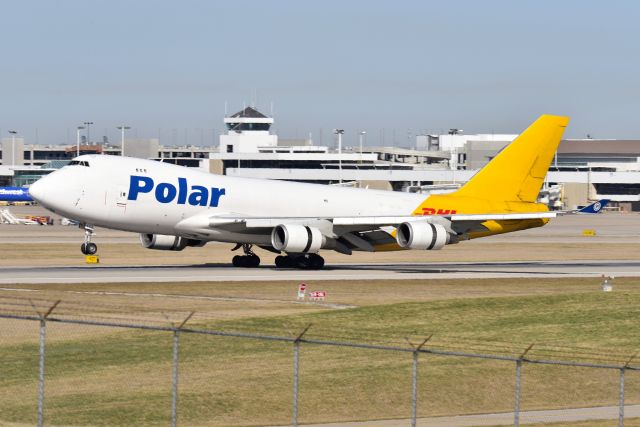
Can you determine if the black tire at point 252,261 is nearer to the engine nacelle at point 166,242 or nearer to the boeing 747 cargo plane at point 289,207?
the boeing 747 cargo plane at point 289,207

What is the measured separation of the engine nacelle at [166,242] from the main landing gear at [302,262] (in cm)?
477

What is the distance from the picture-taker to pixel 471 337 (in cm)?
3734

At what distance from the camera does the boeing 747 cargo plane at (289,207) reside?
5433 centimetres

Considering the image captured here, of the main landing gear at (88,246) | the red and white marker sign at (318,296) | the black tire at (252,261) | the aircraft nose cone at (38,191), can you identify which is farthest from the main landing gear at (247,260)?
the red and white marker sign at (318,296)

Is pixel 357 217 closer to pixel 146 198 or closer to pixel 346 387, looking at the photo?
pixel 146 198

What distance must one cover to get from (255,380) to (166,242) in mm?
30842

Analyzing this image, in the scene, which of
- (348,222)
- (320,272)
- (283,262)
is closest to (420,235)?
(348,222)

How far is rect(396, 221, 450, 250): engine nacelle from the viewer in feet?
188

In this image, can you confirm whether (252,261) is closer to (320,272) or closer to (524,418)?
(320,272)

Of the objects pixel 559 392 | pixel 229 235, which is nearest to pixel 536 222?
pixel 229 235

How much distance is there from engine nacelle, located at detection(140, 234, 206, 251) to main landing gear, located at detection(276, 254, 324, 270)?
15.6 ft

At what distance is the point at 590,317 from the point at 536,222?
2060cm

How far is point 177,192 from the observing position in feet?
182

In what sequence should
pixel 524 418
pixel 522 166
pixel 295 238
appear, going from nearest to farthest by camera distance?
pixel 524 418
pixel 295 238
pixel 522 166
